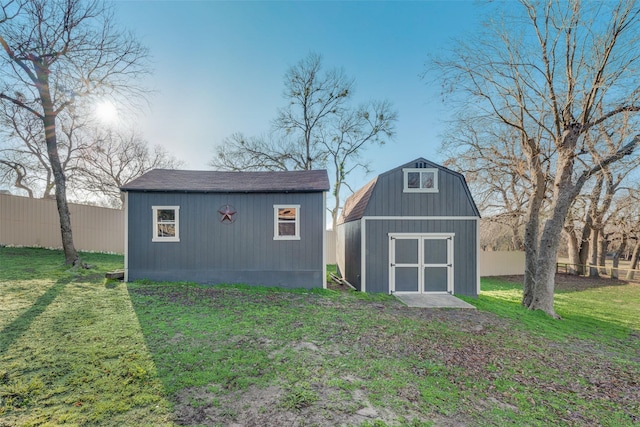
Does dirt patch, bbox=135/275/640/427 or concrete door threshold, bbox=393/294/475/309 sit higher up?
dirt patch, bbox=135/275/640/427

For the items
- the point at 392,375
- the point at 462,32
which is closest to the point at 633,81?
the point at 462,32

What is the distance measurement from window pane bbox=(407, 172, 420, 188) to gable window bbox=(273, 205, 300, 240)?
375 centimetres

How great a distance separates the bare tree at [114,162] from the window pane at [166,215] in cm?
1203

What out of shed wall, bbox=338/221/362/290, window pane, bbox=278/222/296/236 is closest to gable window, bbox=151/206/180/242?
window pane, bbox=278/222/296/236

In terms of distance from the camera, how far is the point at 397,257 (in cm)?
914

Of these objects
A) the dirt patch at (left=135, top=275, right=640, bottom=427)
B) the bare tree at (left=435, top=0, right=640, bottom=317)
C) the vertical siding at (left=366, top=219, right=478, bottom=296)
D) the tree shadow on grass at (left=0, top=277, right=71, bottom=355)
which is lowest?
the dirt patch at (left=135, top=275, right=640, bottom=427)

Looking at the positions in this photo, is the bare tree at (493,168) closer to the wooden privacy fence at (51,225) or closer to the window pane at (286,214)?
the window pane at (286,214)

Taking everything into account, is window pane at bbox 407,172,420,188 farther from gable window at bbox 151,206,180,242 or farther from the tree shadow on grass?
the tree shadow on grass

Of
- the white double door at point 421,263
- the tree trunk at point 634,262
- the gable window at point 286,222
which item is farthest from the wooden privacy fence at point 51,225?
the tree trunk at point 634,262

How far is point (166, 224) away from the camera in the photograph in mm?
9297

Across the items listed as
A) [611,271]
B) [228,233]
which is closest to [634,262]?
[611,271]

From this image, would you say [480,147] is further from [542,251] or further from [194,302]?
[194,302]

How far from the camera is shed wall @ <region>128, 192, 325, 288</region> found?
9203 millimetres

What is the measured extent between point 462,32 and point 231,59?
786 cm
